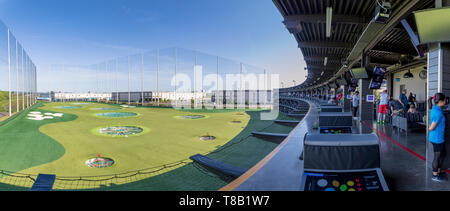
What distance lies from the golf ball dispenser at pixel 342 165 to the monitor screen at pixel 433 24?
336 cm

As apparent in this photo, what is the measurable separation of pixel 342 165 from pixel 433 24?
3.92 meters

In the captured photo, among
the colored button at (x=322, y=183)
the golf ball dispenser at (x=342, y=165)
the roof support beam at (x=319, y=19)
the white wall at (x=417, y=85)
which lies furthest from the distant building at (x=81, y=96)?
the colored button at (x=322, y=183)

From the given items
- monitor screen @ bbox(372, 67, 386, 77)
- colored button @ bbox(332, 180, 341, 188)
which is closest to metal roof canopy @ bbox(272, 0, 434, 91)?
monitor screen @ bbox(372, 67, 386, 77)

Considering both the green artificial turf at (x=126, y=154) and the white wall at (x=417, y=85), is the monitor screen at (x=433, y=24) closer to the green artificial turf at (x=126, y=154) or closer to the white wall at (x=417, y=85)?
the green artificial turf at (x=126, y=154)

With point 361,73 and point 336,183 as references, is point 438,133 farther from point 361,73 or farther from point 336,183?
point 361,73

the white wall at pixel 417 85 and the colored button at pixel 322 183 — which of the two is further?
the white wall at pixel 417 85

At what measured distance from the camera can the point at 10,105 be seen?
16641 mm

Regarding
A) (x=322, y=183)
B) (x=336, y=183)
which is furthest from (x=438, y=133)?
(x=322, y=183)

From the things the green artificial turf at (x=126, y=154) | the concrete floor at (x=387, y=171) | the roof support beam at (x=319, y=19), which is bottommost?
the green artificial turf at (x=126, y=154)

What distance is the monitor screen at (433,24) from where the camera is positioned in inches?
154

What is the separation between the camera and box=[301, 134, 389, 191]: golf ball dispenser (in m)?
2.30

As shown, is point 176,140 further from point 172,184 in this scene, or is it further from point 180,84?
point 180,84

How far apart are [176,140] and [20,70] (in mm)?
19298

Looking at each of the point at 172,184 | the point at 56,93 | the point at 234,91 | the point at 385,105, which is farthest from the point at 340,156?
the point at 56,93
